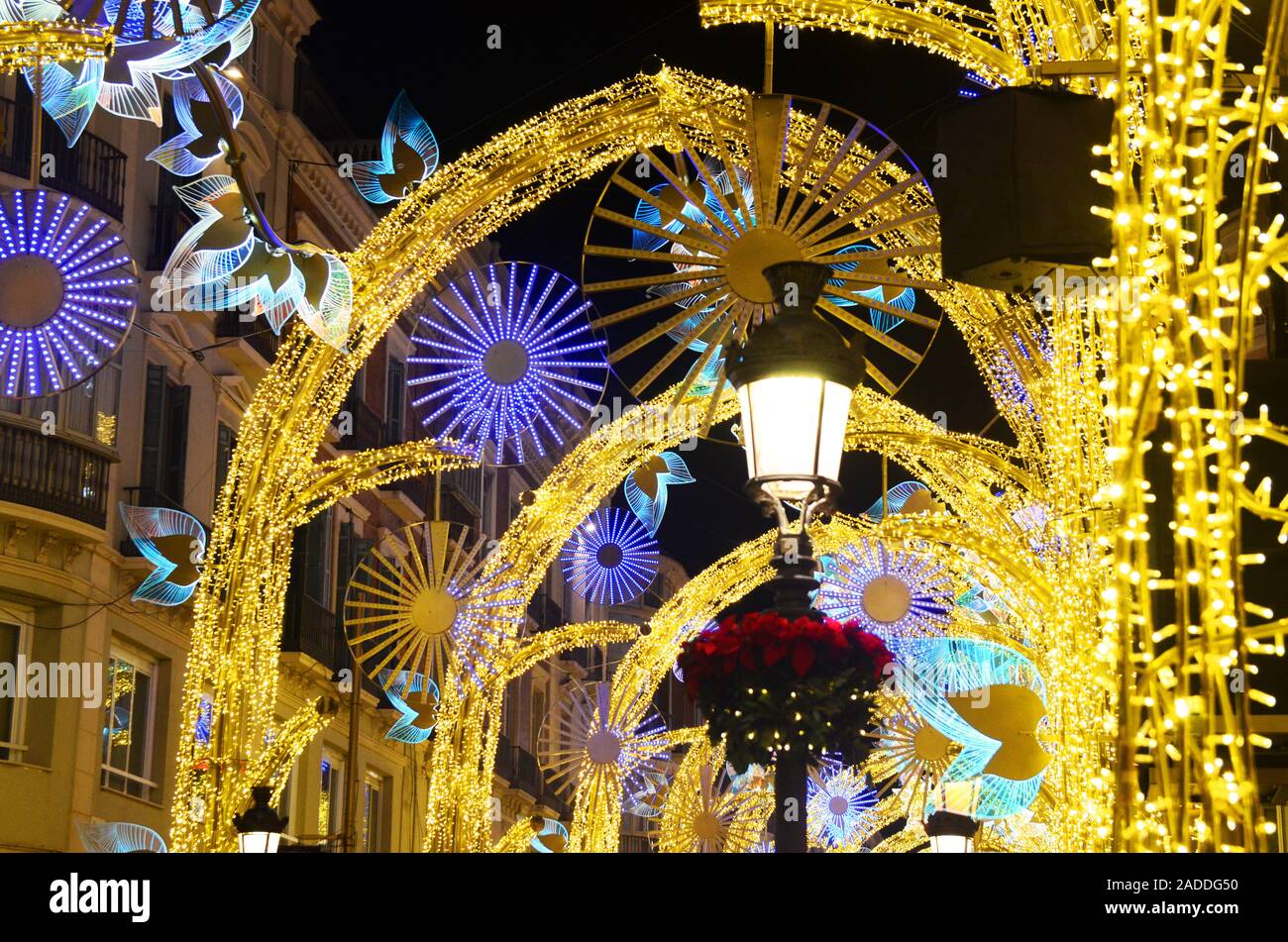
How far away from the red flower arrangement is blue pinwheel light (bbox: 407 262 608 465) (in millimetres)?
10808

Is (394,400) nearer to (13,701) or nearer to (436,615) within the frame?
(436,615)

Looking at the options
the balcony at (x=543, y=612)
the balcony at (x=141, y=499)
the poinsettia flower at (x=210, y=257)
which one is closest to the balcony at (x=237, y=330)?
the balcony at (x=141, y=499)

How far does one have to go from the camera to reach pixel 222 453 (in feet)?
88.7

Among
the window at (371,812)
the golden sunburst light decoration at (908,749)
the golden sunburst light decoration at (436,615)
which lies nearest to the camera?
the golden sunburst light decoration at (908,749)

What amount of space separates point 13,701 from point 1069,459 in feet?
48.6

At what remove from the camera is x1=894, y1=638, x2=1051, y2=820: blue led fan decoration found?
13.7 m

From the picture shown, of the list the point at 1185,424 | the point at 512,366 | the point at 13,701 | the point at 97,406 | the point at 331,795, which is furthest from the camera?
the point at 331,795

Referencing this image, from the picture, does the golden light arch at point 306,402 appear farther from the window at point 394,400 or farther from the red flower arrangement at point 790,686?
the window at point 394,400

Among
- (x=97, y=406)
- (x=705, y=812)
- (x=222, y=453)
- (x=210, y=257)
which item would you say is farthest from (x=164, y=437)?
(x=210, y=257)

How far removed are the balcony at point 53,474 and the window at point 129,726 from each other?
6.72 ft

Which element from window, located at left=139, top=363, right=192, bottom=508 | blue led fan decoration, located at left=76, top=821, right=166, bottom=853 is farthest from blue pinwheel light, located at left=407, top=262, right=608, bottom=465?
window, located at left=139, top=363, right=192, bottom=508

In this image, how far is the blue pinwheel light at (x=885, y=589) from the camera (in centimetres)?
2139

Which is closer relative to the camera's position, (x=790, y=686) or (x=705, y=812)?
(x=790, y=686)
